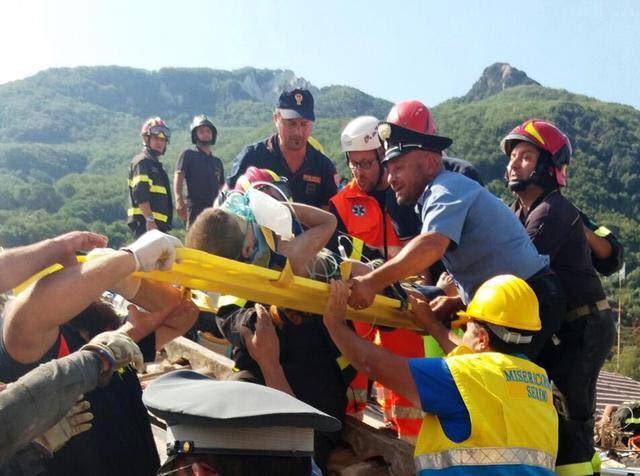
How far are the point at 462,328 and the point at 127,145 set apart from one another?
89311 millimetres

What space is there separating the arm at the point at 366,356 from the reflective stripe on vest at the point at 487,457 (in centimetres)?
21

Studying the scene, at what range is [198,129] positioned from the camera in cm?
902

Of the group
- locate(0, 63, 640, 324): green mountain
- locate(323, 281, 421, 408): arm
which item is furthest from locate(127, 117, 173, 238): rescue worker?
locate(0, 63, 640, 324): green mountain

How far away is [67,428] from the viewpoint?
8.12ft

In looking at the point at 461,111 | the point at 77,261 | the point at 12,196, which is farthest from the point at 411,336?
the point at 461,111

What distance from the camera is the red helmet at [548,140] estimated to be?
4234 millimetres

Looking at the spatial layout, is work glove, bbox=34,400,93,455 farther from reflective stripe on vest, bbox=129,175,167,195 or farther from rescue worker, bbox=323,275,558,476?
reflective stripe on vest, bbox=129,175,167,195

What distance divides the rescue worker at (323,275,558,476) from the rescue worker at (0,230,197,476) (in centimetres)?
98

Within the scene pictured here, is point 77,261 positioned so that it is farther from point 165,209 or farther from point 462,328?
point 165,209

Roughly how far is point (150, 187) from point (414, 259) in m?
5.67

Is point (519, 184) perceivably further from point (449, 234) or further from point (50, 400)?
point (50, 400)

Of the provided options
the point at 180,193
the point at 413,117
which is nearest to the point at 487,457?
the point at 413,117

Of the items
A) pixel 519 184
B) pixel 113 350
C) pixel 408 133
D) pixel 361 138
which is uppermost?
pixel 408 133

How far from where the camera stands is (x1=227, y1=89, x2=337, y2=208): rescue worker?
5504 millimetres
